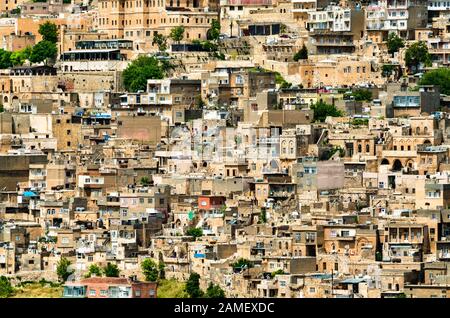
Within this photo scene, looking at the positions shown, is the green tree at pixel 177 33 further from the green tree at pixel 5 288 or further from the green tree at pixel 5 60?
the green tree at pixel 5 288

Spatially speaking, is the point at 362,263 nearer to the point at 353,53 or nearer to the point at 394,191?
the point at 394,191

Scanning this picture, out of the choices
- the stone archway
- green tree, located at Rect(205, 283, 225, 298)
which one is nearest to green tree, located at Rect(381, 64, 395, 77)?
the stone archway

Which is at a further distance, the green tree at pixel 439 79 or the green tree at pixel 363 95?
the green tree at pixel 439 79

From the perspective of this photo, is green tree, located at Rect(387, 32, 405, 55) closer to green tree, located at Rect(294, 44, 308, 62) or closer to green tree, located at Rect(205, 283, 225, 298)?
green tree, located at Rect(294, 44, 308, 62)

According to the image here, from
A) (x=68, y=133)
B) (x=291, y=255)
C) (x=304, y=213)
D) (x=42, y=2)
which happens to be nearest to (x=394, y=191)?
Answer: (x=304, y=213)

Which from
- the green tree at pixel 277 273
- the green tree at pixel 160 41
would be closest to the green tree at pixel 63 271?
the green tree at pixel 277 273

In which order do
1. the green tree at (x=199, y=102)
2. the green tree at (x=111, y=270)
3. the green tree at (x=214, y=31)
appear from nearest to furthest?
the green tree at (x=111, y=270), the green tree at (x=199, y=102), the green tree at (x=214, y=31)
